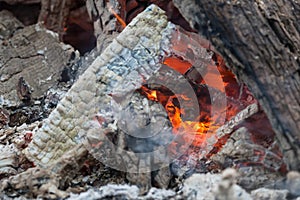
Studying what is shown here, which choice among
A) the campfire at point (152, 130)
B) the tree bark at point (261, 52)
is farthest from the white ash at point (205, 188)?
the tree bark at point (261, 52)

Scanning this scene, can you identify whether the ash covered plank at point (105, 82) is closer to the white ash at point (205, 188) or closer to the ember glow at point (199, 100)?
the ember glow at point (199, 100)

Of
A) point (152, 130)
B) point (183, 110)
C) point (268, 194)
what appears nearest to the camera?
point (268, 194)

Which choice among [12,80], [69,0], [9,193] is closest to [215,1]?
[9,193]

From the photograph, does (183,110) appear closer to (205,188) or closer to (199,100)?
(199,100)

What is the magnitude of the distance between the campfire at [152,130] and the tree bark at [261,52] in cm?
1

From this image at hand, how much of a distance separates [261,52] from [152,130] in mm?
407

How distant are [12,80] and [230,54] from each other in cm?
122

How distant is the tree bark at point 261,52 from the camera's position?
1229mm

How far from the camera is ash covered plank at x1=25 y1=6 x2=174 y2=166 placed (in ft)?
5.14

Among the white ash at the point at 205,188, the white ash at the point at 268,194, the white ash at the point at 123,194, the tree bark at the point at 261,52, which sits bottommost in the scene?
the white ash at the point at 123,194

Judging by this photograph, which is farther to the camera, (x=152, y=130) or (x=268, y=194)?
(x=152, y=130)

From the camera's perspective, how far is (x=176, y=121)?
172cm

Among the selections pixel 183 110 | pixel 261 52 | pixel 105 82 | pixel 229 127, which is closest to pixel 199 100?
pixel 183 110

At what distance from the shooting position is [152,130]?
1.48 metres
